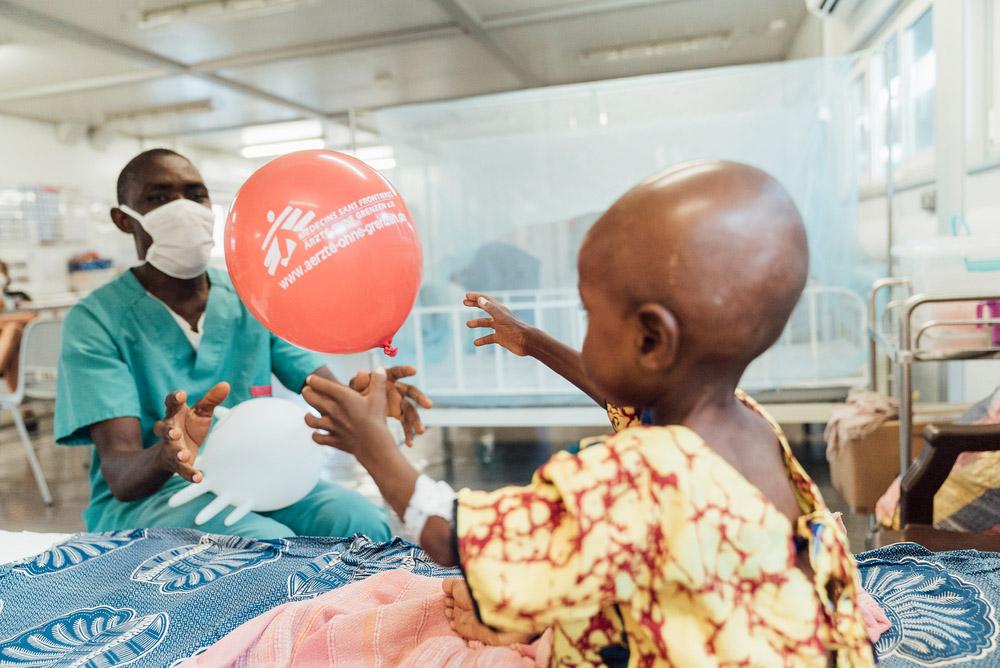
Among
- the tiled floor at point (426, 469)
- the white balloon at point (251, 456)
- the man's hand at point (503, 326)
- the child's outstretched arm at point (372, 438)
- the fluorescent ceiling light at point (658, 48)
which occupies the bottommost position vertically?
the tiled floor at point (426, 469)

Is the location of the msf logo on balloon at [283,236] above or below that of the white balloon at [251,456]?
above

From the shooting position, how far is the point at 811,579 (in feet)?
2.32

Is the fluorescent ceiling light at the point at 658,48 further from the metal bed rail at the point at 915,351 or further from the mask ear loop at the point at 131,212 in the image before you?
the mask ear loop at the point at 131,212

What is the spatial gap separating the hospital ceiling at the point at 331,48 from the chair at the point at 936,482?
3.07m

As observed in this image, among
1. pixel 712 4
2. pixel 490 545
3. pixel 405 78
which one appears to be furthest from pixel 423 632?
pixel 405 78

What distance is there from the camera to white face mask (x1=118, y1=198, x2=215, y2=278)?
1.69 m

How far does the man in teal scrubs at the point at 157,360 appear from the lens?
1576mm

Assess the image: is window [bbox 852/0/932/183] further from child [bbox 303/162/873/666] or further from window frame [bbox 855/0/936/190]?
child [bbox 303/162/873/666]

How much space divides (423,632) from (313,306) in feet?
1.64

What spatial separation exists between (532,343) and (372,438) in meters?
0.40

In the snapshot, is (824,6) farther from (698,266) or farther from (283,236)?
(698,266)

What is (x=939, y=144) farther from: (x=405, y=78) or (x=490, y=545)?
(x=405, y=78)

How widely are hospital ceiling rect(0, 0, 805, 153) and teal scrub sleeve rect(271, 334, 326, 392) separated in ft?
6.91

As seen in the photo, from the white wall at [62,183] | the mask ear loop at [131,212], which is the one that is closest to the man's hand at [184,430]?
the mask ear loop at [131,212]
